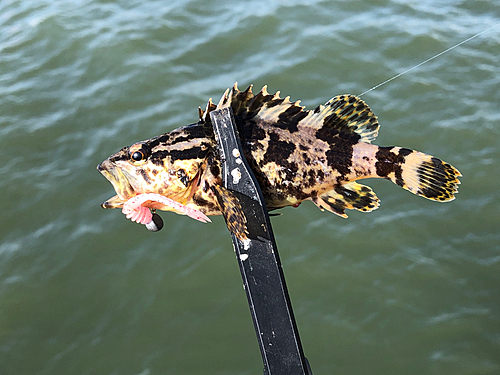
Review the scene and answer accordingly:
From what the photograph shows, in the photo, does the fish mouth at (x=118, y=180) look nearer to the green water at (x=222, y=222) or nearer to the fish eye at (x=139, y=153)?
the fish eye at (x=139, y=153)

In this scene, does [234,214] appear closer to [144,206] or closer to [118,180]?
[144,206]

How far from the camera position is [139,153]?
299 centimetres

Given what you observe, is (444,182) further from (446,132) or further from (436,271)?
(446,132)

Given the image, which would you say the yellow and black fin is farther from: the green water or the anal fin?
the green water

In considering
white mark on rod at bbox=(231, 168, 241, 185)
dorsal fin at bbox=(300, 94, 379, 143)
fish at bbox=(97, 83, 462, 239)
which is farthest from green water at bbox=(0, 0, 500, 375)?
white mark on rod at bbox=(231, 168, 241, 185)

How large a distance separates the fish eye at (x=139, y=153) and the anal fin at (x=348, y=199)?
98cm

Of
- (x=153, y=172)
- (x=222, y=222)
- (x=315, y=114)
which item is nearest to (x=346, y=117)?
(x=315, y=114)

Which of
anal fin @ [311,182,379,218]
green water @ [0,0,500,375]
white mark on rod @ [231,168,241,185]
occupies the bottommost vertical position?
green water @ [0,0,500,375]

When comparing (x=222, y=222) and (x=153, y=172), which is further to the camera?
(x=222, y=222)

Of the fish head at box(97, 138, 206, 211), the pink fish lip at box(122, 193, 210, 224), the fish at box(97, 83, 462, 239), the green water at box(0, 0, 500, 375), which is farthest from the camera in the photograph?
the green water at box(0, 0, 500, 375)

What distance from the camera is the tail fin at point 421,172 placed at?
9.39 feet

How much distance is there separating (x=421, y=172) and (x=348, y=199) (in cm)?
41

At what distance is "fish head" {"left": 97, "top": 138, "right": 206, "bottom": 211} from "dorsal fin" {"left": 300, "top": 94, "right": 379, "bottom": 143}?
2.34 feet

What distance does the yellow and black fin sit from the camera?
7.43 ft
